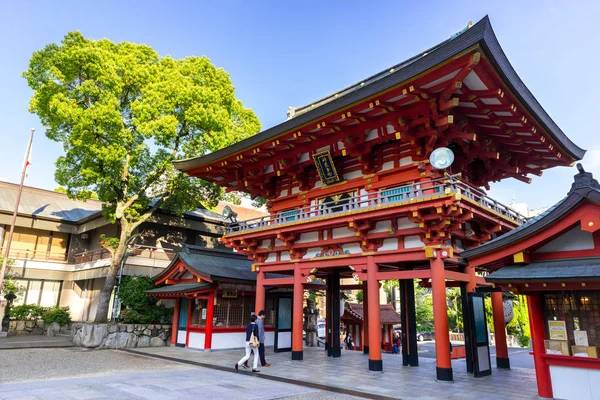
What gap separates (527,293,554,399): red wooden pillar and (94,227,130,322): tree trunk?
722 inches

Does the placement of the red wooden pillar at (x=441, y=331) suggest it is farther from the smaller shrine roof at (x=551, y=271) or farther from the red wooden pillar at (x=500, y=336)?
the red wooden pillar at (x=500, y=336)

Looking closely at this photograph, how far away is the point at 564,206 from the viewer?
7168 millimetres

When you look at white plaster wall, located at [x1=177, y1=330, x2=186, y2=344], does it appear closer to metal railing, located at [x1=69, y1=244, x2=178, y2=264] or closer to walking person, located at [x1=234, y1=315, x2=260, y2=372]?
metal railing, located at [x1=69, y1=244, x2=178, y2=264]

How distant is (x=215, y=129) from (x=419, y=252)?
13129 mm

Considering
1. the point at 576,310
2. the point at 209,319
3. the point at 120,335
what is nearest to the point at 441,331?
the point at 576,310

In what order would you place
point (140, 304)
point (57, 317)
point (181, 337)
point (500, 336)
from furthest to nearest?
point (57, 317) < point (140, 304) < point (181, 337) < point (500, 336)

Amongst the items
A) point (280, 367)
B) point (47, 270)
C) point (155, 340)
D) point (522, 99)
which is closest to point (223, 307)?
point (155, 340)

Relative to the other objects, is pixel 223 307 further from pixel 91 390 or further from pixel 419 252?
pixel 419 252

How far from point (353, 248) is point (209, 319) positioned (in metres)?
8.38

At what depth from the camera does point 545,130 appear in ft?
36.0

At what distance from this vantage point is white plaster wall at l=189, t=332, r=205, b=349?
17.0 meters

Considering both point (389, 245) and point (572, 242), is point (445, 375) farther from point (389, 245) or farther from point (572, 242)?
point (572, 242)

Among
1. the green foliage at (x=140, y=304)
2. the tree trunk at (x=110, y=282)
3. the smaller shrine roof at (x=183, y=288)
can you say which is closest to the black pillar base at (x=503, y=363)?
the smaller shrine roof at (x=183, y=288)

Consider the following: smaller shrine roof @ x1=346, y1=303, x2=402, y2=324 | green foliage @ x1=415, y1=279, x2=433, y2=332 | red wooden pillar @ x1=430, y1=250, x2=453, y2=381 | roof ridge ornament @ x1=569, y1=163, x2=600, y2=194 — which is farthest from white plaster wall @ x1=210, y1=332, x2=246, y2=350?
green foliage @ x1=415, y1=279, x2=433, y2=332
